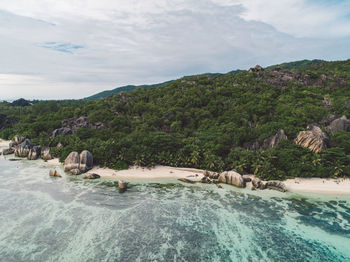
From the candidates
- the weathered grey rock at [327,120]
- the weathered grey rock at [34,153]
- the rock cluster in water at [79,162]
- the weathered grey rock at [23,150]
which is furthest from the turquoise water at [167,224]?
the weathered grey rock at [327,120]

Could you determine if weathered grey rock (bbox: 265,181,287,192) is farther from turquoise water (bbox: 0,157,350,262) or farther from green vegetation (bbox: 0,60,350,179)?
green vegetation (bbox: 0,60,350,179)

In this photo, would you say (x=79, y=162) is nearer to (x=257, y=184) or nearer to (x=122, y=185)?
(x=122, y=185)

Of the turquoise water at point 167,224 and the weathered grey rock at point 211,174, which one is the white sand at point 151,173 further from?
the turquoise water at point 167,224

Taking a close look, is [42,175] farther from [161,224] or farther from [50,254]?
[161,224]

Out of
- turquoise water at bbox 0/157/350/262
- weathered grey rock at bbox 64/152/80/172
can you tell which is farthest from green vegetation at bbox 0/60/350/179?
turquoise water at bbox 0/157/350/262

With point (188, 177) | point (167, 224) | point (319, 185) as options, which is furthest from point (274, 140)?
point (167, 224)

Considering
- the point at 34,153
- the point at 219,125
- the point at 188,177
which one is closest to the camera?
the point at 188,177
